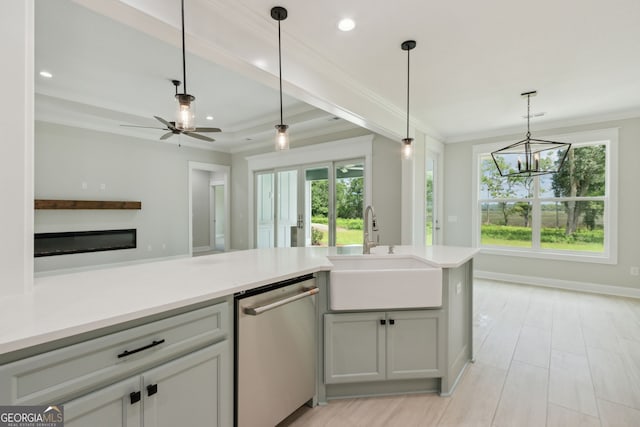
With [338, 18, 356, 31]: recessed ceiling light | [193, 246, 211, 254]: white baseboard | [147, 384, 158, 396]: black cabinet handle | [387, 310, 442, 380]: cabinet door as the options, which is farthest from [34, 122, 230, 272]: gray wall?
[387, 310, 442, 380]: cabinet door

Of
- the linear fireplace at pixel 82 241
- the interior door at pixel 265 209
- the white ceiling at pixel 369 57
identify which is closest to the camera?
the white ceiling at pixel 369 57

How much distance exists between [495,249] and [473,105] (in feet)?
9.11

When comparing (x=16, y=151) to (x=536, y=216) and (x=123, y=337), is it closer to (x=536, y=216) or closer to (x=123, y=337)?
(x=123, y=337)

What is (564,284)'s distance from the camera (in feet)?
15.7

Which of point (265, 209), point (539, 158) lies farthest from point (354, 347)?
point (265, 209)

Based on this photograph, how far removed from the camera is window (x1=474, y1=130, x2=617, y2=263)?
452 centimetres

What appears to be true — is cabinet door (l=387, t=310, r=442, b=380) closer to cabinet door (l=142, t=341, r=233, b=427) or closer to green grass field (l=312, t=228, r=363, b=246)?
cabinet door (l=142, t=341, r=233, b=427)

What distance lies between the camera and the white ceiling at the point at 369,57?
2.10 metres

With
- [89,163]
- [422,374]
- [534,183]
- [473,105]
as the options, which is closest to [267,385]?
[422,374]

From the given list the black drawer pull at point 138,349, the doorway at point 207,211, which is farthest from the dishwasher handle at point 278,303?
the doorway at point 207,211

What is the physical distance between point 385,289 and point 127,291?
4.71 ft

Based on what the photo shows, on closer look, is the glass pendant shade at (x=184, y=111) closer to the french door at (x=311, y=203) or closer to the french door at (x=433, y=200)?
the french door at (x=311, y=203)

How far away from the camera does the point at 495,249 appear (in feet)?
17.8

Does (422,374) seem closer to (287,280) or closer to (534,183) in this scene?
(287,280)
